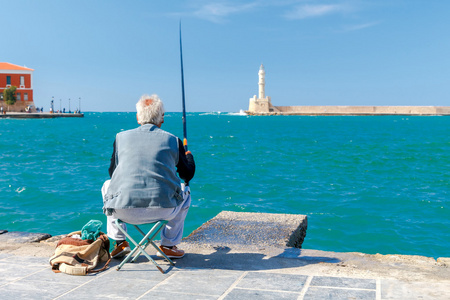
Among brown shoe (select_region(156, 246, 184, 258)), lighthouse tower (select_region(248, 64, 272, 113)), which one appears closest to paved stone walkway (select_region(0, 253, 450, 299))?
brown shoe (select_region(156, 246, 184, 258))

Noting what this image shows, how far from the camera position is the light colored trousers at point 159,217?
11.8ft

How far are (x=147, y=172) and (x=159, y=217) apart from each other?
0.38 meters

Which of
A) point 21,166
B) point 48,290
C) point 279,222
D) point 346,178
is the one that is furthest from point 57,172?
point 48,290

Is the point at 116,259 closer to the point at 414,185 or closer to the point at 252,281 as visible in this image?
the point at 252,281

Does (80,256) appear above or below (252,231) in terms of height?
above

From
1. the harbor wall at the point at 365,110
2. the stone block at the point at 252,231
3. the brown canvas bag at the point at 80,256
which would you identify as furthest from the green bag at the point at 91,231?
the harbor wall at the point at 365,110

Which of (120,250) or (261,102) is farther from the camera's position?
(261,102)

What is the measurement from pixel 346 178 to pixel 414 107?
120 metres

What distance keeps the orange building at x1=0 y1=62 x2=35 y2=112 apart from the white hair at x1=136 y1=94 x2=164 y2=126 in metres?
68.6

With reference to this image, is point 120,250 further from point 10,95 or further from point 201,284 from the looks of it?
point 10,95

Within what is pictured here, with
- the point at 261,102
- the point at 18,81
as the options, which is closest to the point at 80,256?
the point at 18,81

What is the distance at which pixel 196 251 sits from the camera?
429cm

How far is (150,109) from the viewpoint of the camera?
12.2ft

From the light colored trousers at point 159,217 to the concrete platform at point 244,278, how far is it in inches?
8.6
